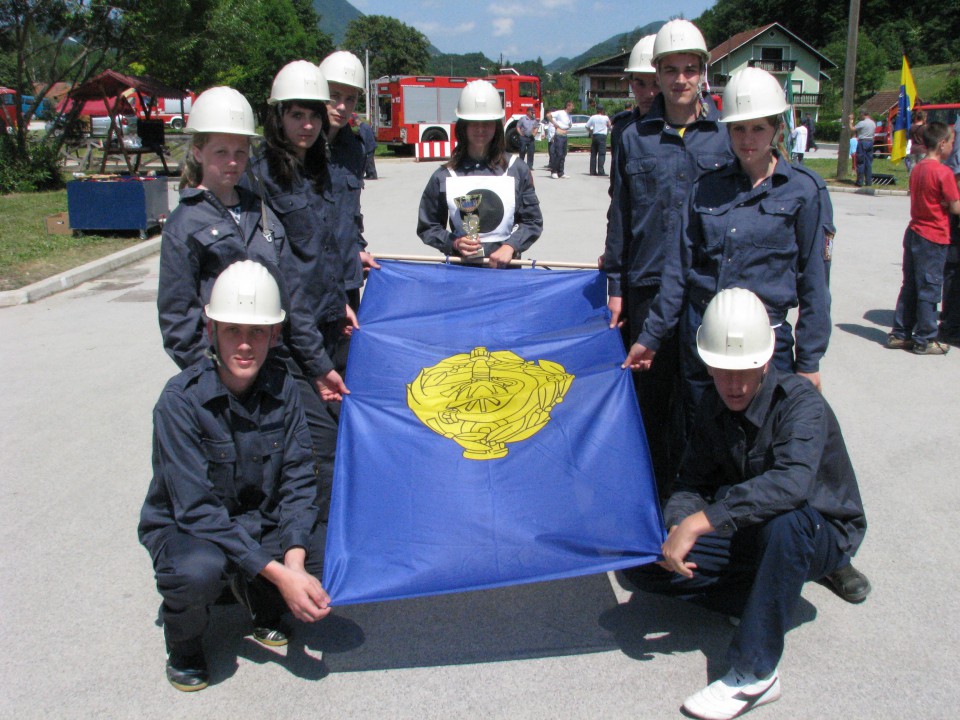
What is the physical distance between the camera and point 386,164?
105 feet

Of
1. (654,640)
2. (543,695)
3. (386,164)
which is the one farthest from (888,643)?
(386,164)

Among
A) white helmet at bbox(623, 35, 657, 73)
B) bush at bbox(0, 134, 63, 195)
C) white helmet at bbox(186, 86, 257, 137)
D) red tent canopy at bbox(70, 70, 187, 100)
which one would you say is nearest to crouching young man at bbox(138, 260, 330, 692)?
white helmet at bbox(186, 86, 257, 137)

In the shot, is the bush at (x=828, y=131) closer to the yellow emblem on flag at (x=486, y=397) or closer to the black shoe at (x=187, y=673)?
the yellow emblem on flag at (x=486, y=397)

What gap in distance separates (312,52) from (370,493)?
73.3 meters

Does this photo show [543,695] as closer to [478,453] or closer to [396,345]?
[478,453]

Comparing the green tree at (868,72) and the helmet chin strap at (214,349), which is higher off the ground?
the green tree at (868,72)

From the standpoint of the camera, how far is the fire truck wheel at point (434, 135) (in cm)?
3662

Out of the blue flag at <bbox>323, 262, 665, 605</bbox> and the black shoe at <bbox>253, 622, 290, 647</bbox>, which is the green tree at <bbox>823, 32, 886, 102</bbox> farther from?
the black shoe at <bbox>253, 622, 290, 647</bbox>

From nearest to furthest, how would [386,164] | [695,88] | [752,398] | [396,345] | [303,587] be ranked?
[303,587]
[752,398]
[695,88]
[396,345]
[386,164]

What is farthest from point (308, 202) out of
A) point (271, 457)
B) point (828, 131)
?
point (828, 131)

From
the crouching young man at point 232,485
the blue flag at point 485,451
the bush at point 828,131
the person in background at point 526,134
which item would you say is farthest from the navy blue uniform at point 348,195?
the bush at point 828,131

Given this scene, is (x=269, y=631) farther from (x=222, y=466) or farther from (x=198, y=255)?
(x=198, y=255)

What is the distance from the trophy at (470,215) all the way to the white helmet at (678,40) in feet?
4.70

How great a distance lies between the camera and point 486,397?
12.8 feet
